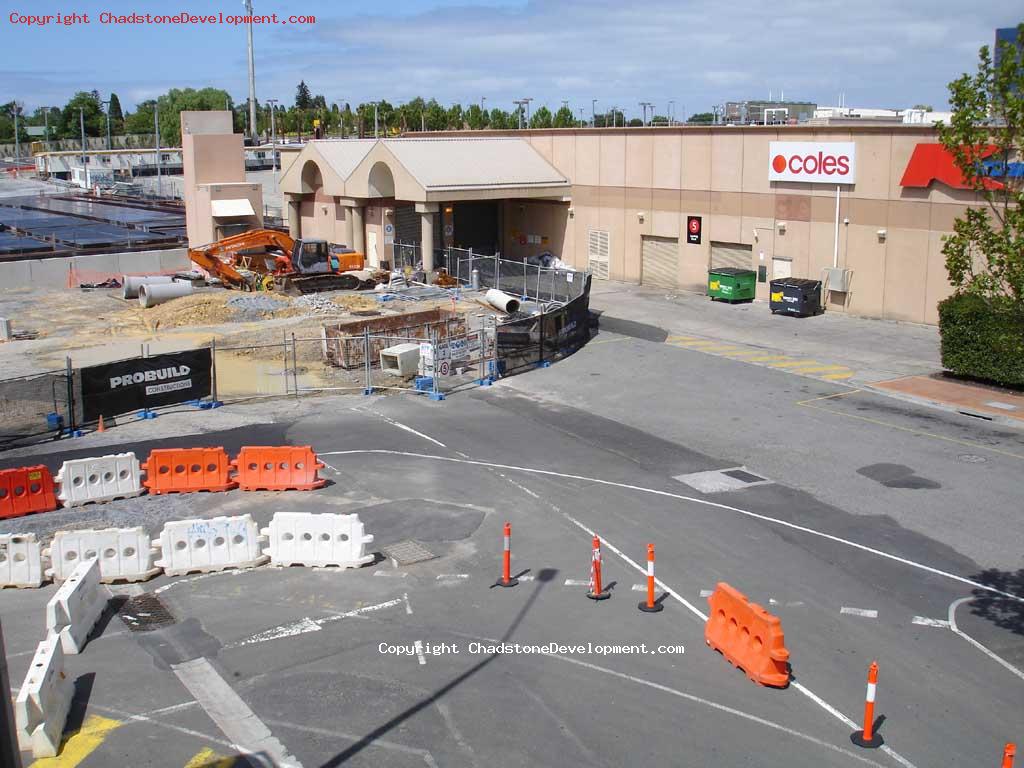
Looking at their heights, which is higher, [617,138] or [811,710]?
[617,138]

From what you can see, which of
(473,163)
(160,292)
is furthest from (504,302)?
(160,292)

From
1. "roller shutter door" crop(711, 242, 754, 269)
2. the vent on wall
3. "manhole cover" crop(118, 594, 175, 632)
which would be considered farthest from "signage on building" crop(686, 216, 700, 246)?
"manhole cover" crop(118, 594, 175, 632)

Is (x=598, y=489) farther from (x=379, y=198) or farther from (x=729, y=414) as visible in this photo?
(x=379, y=198)

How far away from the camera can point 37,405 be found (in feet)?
82.2

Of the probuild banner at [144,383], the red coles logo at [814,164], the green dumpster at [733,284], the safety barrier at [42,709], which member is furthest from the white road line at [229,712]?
the green dumpster at [733,284]

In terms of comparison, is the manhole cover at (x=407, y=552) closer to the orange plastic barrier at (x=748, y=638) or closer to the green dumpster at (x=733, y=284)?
the orange plastic barrier at (x=748, y=638)

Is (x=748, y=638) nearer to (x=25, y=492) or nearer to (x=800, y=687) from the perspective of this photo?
(x=800, y=687)

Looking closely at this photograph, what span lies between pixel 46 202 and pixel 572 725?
92.1 meters

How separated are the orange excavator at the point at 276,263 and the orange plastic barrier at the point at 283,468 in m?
24.9

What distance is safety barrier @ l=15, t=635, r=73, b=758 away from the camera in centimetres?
1096

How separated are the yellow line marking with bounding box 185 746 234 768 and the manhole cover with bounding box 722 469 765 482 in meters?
13.1

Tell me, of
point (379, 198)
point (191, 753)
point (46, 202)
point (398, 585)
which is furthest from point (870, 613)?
point (46, 202)

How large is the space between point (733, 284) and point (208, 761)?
112 ft

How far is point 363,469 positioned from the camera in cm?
2184
